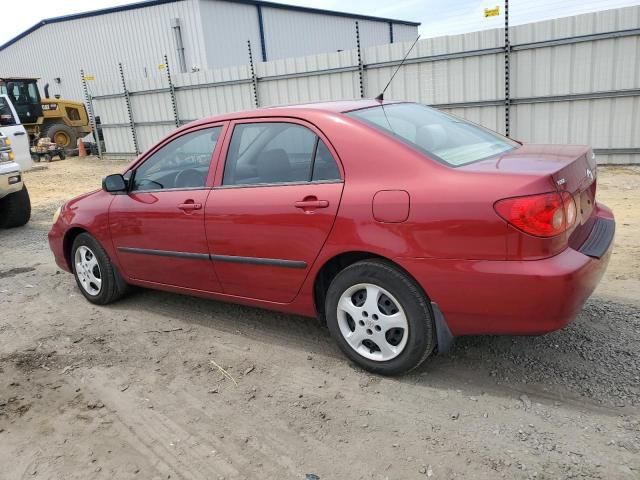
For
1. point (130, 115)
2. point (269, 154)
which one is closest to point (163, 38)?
point (130, 115)

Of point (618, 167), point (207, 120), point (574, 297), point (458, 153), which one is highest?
point (207, 120)

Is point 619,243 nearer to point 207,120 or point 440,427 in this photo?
point 440,427

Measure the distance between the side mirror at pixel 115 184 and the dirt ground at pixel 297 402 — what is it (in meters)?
1.01

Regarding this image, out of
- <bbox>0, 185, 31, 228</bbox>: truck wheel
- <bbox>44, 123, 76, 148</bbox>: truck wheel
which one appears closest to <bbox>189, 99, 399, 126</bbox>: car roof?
<bbox>0, 185, 31, 228</bbox>: truck wheel

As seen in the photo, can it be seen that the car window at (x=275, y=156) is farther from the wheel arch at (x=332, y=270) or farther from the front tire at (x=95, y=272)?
the front tire at (x=95, y=272)

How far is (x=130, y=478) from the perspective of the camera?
2455 mm

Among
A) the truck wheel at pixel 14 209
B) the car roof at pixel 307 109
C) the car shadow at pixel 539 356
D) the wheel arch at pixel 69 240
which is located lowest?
the car shadow at pixel 539 356

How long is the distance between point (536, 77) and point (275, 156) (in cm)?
786

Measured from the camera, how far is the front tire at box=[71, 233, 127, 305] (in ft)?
14.8

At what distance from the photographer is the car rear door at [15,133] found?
9188 mm

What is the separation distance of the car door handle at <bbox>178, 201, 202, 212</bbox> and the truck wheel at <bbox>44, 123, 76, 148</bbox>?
18998 mm

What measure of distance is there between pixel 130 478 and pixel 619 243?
4.80 m

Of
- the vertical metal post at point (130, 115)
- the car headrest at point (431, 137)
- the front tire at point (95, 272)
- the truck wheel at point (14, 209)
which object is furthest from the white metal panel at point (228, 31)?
the car headrest at point (431, 137)

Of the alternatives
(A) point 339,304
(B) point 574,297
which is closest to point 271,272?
(A) point 339,304
